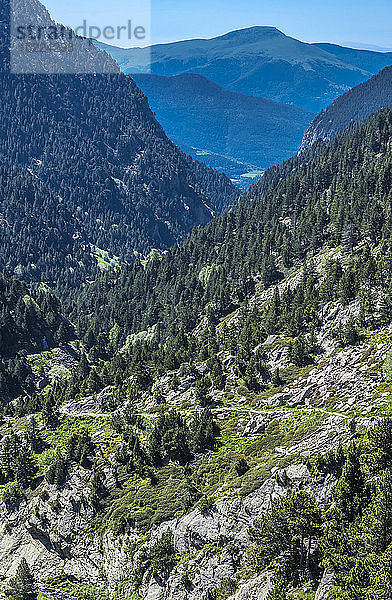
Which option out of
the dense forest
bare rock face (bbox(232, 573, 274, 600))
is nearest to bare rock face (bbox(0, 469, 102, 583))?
bare rock face (bbox(232, 573, 274, 600))

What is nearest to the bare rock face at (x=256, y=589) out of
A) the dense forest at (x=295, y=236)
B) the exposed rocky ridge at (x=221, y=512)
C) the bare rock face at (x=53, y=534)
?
the exposed rocky ridge at (x=221, y=512)

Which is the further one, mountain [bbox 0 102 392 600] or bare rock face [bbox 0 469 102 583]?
bare rock face [bbox 0 469 102 583]

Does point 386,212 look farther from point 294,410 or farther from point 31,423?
point 31,423

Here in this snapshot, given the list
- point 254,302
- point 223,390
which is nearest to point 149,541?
point 223,390

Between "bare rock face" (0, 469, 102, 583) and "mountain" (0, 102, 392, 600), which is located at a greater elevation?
"mountain" (0, 102, 392, 600)

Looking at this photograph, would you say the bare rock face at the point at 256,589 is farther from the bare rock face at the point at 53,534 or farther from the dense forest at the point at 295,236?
the dense forest at the point at 295,236

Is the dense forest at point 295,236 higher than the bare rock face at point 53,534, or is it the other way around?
the dense forest at point 295,236

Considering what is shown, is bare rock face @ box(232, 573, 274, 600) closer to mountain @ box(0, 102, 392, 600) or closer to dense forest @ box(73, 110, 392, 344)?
mountain @ box(0, 102, 392, 600)

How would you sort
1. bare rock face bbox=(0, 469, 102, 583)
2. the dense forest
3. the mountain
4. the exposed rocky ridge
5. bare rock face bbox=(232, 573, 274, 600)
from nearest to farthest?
bare rock face bbox=(232, 573, 274, 600)
the mountain
the exposed rocky ridge
bare rock face bbox=(0, 469, 102, 583)
the dense forest
